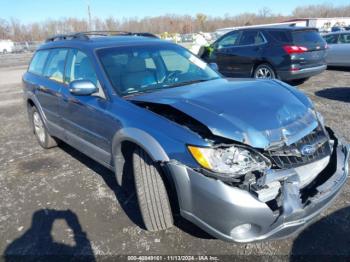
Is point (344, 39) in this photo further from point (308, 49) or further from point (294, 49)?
point (294, 49)

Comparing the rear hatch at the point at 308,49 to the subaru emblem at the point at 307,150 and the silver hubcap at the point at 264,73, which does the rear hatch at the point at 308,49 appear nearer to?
the silver hubcap at the point at 264,73

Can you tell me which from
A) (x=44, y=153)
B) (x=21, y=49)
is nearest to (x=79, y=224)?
(x=44, y=153)

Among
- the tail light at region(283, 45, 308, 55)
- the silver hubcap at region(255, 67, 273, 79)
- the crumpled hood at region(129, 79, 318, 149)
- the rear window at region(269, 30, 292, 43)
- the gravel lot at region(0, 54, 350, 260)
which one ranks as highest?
the rear window at region(269, 30, 292, 43)

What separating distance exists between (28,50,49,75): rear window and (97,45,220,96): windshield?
176 centimetres

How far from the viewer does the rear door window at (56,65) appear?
4.20m

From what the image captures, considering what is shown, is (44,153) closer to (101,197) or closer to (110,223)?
(101,197)

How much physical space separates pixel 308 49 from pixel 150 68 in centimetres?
606

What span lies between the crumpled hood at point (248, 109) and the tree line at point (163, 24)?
72.7 m

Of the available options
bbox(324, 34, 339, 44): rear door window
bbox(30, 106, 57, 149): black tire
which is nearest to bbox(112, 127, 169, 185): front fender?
bbox(30, 106, 57, 149): black tire

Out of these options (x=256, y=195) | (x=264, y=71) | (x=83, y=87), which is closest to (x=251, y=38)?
(x=264, y=71)

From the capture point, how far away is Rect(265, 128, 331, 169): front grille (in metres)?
2.43

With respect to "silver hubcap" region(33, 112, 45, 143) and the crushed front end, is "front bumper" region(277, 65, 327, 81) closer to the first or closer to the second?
"silver hubcap" region(33, 112, 45, 143)

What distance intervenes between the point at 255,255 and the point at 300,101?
56.6 inches

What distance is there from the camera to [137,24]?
88625 millimetres
